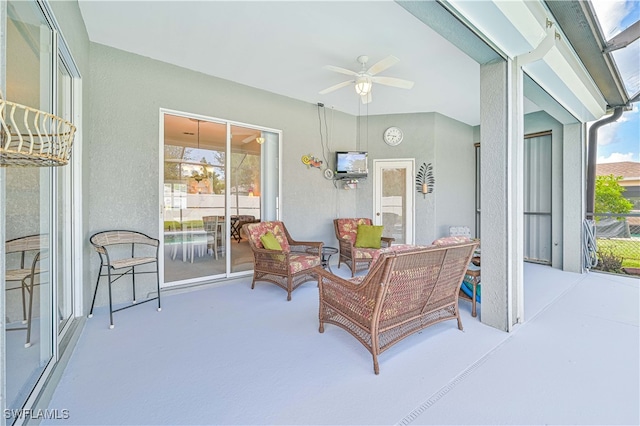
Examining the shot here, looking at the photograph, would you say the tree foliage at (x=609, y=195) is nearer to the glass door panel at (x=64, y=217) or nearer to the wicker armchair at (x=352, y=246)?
the wicker armchair at (x=352, y=246)

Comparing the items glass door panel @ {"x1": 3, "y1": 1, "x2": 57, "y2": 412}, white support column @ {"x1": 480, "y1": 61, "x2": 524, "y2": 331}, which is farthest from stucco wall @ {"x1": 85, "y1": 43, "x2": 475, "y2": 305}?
white support column @ {"x1": 480, "y1": 61, "x2": 524, "y2": 331}

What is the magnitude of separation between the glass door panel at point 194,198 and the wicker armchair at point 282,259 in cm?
68

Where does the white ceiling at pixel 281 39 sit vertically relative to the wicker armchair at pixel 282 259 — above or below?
above

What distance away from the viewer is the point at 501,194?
8.39ft

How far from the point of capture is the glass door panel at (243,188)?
430cm

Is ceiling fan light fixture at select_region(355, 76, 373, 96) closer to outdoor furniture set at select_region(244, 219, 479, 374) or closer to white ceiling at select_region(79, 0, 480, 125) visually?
white ceiling at select_region(79, 0, 480, 125)

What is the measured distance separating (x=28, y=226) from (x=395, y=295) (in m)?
2.46

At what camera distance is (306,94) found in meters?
4.60

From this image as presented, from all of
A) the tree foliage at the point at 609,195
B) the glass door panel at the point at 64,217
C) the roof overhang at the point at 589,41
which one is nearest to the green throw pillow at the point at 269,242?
the glass door panel at the point at 64,217

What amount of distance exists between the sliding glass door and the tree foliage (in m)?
6.20

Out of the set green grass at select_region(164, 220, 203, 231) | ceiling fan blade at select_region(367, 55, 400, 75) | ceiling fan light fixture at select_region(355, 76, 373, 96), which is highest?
ceiling fan blade at select_region(367, 55, 400, 75)

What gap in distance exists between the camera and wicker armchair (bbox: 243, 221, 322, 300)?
3.50 metres

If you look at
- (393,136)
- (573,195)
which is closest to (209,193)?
(393,136)

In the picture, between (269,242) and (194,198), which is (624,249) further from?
(194,198)
